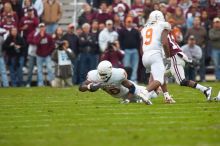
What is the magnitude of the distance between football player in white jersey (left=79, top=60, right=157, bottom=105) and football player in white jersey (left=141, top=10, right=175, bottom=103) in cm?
28

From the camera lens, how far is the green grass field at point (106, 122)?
30.9 feet

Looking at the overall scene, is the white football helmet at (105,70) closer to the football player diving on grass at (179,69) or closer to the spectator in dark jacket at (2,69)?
the football player diving on grass at (179,69)

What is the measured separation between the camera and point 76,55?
77.0 ft

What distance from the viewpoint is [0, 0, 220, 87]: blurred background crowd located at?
896 inches

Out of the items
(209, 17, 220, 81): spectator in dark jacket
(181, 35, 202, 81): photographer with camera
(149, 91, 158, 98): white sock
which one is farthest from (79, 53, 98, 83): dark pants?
(149, 91, 158, 98): white sock

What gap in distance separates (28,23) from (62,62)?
160cm

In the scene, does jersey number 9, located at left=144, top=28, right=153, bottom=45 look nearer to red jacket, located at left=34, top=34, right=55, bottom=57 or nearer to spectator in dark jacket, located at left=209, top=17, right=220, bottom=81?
red jacket, located at left=34, top=34, right=55, bottom=57

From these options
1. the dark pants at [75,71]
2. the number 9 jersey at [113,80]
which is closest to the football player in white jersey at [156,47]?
the number 9 jersey at [113,80]

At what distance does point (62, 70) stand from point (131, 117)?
418 inches

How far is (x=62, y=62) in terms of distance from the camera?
22.7 meters

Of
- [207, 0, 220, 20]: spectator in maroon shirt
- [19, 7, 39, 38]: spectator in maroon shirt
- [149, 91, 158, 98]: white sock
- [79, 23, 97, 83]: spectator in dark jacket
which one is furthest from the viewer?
[207, 0, 220, 20]: spectator in maroon shirt

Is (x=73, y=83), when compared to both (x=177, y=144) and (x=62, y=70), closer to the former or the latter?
(x=62, y=70)

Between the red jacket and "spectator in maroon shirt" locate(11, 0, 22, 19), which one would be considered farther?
"spectator in maroon shirt" locate(11, 0, 22, 19)

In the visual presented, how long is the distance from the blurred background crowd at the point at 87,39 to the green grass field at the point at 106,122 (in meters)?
6.09
